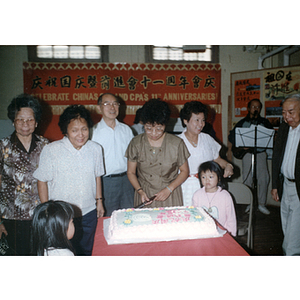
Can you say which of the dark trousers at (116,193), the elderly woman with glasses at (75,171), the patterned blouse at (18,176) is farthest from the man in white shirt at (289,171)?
the patterned blouse at (18,176)

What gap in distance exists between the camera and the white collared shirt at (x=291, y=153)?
84.1 inches

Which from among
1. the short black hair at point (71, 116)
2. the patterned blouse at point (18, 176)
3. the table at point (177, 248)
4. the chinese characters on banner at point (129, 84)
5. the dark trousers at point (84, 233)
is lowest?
the dark trousers at point (84, 233)

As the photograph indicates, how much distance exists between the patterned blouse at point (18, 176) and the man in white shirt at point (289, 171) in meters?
2.14

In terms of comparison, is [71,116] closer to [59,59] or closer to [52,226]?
[59,59]

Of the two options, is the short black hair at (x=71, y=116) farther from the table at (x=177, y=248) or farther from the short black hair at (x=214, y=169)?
the short black hair at (x=214, y=169)

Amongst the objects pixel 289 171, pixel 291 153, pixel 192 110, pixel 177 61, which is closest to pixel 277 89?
pixel 291 153

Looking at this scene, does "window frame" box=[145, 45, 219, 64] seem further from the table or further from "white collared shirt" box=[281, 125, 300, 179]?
the table

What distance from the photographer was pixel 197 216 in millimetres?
1747

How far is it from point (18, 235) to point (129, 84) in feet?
5.99

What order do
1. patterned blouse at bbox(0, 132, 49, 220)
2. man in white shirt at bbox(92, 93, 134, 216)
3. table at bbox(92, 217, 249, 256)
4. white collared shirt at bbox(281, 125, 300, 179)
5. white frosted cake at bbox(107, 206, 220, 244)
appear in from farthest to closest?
man in white shirt at bbox(92, 93, 134, 216) → white collared shirt at bbox(281, 125, 300, 179) → patterned blouse at bbox(0, 132, 49, 220) → white frosted cake at bbox(107, 206, 220, 244) → table at bbox(92, 217, 249, 256)

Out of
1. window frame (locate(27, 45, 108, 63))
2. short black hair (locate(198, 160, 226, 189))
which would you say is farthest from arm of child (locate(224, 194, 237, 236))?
window frame (locate(27, 45, 108, 63))

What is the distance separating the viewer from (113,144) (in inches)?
89.4

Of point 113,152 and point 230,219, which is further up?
point 113,152

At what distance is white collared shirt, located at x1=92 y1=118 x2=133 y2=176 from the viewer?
2.23m
